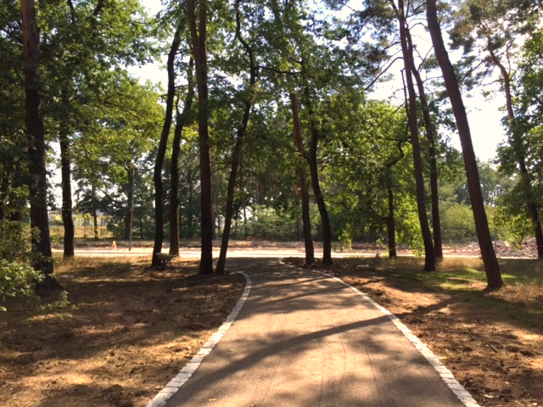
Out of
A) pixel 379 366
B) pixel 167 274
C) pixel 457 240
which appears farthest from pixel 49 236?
pixel 457 240

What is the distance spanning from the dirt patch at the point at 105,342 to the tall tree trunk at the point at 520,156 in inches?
840

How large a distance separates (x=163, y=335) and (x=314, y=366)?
2.94m

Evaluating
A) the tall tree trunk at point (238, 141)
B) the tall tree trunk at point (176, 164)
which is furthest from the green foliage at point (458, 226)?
the tall tree trunk at point (238, 141)

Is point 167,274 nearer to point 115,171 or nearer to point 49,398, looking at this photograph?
point 115,171

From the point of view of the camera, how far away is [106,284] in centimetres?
1423

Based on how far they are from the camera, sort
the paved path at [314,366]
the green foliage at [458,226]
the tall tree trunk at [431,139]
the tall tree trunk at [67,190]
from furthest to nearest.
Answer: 1. the green foliage at [458,226]
2. the tall tree trunk at [431,139]
3. the tall tree trunk at [67,190]
4. the paved path at [314,366]

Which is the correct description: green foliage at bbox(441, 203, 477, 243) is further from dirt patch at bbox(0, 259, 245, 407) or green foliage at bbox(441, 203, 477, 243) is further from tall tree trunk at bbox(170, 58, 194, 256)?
dirt patch at bbox(0, 259, 245, 407)

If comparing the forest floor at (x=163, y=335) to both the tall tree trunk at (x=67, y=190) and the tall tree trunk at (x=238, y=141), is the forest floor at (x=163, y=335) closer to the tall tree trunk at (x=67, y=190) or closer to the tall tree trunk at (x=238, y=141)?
the tall tree trunk at (x=238, y=141)

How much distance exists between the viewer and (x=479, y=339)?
283 inches

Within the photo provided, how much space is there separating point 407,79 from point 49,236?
624 inches

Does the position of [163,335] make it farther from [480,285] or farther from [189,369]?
[480,285]

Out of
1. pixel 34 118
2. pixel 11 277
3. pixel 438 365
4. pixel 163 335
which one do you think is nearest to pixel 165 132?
pixel 34 118

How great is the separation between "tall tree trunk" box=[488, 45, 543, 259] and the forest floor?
1551cm

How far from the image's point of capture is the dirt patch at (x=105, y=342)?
4.76 meters
